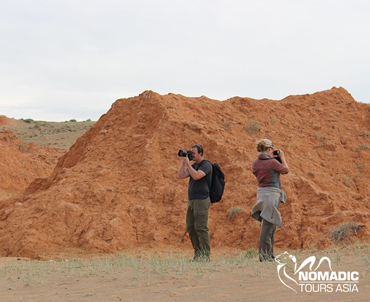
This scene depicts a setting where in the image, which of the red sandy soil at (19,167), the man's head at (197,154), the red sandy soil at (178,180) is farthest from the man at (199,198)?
the red sandy soil at (19,167)

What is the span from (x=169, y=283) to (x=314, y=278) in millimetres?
1357

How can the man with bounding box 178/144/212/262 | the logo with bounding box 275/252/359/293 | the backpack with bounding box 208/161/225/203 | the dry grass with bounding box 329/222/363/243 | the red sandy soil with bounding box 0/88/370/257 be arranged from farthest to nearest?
1. the red sandy soil with bounding box 0/88/370/257
2. the dry grass with bounding box 329/222/363/243
3. the backpack with bounding box 208/161/225/203
4. the man with bounding box 178/144/212/262
5. the logo with bounding box 275/252/359/293

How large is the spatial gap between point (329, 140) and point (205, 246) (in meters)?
6.33

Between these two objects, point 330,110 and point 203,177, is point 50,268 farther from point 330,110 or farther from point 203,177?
point 330,110

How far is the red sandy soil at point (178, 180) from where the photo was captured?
9141 mm

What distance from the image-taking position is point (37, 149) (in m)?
25.6

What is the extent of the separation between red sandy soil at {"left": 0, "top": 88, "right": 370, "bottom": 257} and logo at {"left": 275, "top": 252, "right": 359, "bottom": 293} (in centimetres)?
354

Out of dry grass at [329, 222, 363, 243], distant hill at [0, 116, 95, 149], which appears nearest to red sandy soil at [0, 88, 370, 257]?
dry grass at [329, 222, 363, 243]

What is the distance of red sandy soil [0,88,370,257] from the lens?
30.0 ft

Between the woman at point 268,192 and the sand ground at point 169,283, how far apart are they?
605 mm

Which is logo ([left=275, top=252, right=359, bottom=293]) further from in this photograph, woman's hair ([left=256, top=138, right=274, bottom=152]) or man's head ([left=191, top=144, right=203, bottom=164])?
man's head ([left=191, top=144, right=203, bottom=164])

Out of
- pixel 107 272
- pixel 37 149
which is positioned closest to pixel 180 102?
pixel 107 272

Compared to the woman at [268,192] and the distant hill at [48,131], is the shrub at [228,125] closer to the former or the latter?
the woman at [268,192]

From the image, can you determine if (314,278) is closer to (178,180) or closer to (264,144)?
(264,144)
